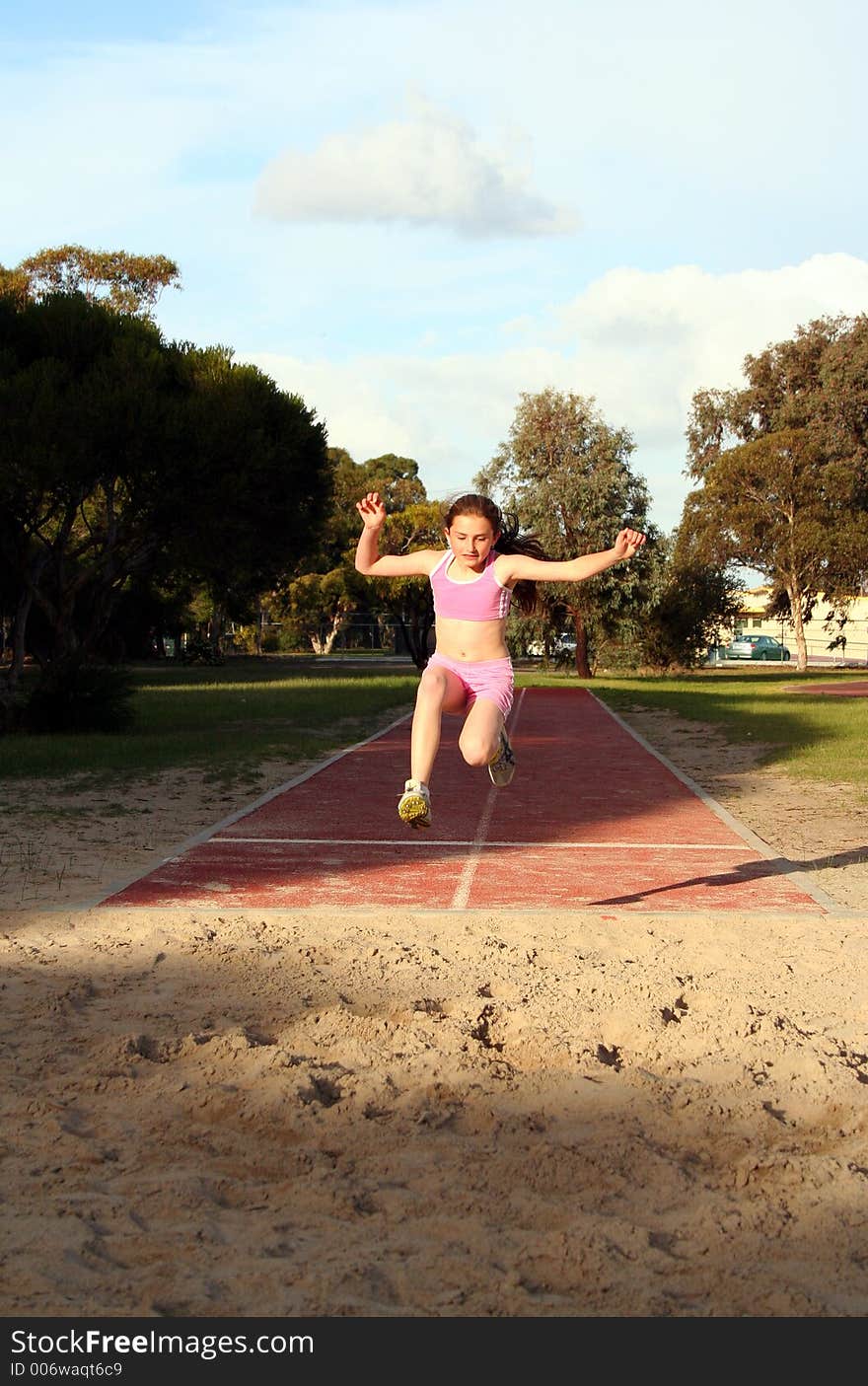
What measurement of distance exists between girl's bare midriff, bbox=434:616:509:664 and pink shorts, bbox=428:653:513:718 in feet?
0.08

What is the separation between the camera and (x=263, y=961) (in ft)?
21.0

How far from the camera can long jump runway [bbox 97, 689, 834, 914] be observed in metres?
8.44

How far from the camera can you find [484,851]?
10438 mm

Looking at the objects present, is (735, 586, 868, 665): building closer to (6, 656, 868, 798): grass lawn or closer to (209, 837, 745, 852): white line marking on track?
(6, 656, 868, 798): grass lawn

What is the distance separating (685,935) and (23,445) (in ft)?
51.8

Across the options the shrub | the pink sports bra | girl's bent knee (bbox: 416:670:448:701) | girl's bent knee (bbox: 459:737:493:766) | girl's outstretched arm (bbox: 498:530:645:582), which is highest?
girl's outstretched arm (bbox: 498:530:645:582)

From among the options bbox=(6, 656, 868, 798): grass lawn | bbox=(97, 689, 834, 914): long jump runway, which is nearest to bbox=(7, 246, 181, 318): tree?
bbox=(6, 656, 868, 798): grass lawn

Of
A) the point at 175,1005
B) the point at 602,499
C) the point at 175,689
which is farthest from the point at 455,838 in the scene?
→ the point at 602,499

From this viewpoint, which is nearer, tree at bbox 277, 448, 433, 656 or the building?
tree at bbox 277, 448, 433, 656

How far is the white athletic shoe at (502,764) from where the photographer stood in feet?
22.6

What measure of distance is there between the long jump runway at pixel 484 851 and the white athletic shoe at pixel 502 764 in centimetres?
120

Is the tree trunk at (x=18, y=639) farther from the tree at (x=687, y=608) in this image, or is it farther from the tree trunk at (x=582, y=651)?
the tree at (x=687, y=608)
